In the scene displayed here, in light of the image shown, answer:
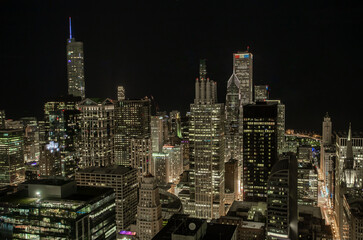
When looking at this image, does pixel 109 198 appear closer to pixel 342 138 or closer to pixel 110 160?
pixel 110 160

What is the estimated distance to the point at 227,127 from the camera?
2242 inches

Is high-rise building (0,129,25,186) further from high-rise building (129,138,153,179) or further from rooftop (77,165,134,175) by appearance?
rooftop (77,165,134,175)

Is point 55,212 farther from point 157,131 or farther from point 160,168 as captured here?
point 157,131

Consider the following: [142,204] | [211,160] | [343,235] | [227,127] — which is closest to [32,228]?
[142,204]

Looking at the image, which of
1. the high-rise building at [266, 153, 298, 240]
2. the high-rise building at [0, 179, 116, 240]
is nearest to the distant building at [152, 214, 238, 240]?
the high-rise building at [0, 179, 116, 240]

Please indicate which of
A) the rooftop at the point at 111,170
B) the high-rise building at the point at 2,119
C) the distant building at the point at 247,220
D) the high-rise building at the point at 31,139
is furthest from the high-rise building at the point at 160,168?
the high-rise building at the point at 2,119

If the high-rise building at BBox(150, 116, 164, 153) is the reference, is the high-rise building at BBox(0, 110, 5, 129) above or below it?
above

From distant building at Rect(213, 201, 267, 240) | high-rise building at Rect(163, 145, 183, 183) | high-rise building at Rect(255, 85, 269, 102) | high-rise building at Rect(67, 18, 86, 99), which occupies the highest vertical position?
high-rise building at Rect(67, 18, 86, 99)

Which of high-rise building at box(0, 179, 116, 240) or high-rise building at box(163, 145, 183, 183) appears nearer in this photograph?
high-rise building at box(0, 179, 116, 240)

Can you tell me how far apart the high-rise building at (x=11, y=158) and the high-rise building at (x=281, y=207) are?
36140mm

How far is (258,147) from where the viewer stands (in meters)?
41.8

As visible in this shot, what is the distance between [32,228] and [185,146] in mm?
47622

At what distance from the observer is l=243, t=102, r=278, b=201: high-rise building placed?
40.9 meters

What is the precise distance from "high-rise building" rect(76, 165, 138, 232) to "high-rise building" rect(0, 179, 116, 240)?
58.5ft
